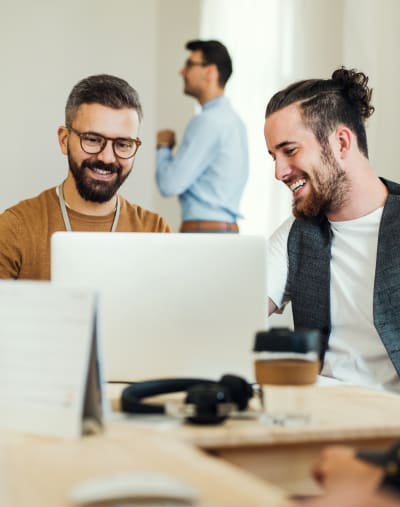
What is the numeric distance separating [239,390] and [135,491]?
1.90 feet

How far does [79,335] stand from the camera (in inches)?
47.9

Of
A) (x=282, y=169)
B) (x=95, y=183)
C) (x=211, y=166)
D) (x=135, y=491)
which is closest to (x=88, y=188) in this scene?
(x=95, y=183)

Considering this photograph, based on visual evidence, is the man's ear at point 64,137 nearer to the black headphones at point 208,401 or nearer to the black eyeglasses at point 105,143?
the black eyeglasses at point 105,143

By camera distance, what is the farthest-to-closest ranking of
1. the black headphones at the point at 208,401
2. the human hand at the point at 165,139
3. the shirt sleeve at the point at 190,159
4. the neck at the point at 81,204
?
the human hand at the point at 165,139 < the shirt sleeve at the point at 190,159 < the neck at the point at 81,204 < the black headphones at the point at 208,401

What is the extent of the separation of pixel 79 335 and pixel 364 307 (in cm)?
113

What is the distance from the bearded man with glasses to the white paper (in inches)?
47.6

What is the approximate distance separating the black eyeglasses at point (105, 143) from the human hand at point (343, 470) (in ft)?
5.18

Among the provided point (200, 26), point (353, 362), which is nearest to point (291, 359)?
point (353, 362)

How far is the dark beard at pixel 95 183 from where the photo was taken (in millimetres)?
2545

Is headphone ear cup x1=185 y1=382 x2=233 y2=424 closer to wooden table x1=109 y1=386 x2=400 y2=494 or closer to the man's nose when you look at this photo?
wooden table x1=109 y1=386 x2=400 y2=494

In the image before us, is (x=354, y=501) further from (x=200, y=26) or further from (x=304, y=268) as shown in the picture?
(x=200, y=26)

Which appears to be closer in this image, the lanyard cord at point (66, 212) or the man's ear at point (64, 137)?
the lanyard cord at point (66, 212)

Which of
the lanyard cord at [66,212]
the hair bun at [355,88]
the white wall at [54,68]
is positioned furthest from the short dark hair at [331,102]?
the white wall at [54,68]

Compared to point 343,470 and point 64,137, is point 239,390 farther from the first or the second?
point 64,137
